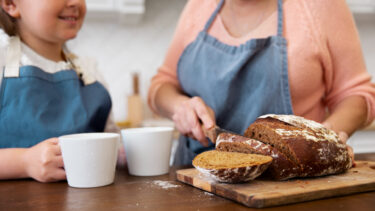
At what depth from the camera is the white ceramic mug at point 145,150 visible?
0.87m

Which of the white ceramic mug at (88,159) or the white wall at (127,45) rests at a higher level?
the white wall at (127,45)

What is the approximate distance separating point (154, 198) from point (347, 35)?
739 mm

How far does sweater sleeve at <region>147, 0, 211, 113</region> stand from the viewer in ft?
4.11

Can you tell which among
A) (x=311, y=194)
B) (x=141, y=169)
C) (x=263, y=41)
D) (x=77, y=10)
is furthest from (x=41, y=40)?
(x=311, y=194)

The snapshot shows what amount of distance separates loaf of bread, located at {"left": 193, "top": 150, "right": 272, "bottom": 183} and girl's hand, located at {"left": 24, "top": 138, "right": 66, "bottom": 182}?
32 cm

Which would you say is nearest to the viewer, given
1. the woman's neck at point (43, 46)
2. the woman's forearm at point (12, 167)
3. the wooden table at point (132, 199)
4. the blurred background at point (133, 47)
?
the wooden table at point (132, 199)

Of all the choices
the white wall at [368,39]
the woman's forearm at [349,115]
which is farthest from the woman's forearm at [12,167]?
the white wall at [368,39]

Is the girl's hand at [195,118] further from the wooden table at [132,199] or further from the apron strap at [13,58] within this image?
the apron strap at [13,58]

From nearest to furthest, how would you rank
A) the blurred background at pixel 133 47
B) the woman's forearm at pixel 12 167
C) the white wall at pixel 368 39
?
the woman's forearm at pixel 12 167
the blurred background at pixel 133 47
the white wall at pixel 368 39

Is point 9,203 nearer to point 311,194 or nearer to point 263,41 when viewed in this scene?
point 311,194

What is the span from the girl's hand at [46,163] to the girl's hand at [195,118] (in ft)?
1.10

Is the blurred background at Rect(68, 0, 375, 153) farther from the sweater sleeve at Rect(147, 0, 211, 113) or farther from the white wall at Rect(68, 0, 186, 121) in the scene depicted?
the sweater sleeve at Rect(147, 0, 211, 113)

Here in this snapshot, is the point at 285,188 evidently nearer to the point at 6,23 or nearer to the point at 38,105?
the point at 38,105

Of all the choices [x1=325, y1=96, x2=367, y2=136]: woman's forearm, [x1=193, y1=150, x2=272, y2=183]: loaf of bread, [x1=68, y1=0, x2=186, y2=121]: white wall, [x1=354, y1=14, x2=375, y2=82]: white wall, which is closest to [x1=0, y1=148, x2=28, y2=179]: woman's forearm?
[x1=193, y1=150, x2=272, y2=183]: loaf of bread
